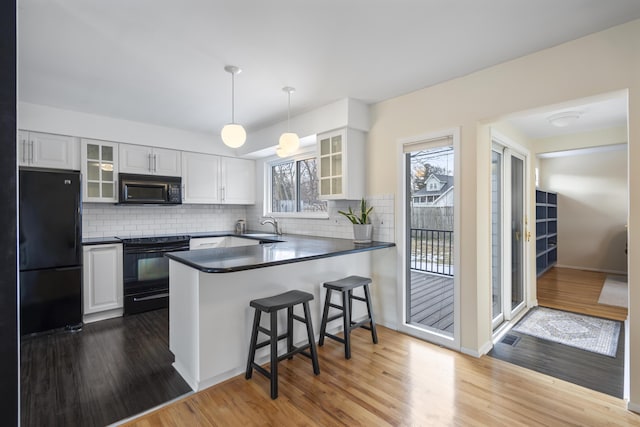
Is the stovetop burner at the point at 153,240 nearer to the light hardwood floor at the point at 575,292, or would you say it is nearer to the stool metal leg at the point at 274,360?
the stool metal leg at the point at 274,360

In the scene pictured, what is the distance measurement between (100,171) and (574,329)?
5579 millimetres

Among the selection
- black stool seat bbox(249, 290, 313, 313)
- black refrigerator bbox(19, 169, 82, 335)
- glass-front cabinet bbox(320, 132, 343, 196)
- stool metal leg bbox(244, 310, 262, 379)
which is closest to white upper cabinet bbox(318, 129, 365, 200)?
glass-front cabinet bbox(320, 132, 343, 196)

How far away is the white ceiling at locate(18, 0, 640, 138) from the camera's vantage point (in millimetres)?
1796

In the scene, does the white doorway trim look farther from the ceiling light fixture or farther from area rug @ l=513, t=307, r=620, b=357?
the ceiling light fixture

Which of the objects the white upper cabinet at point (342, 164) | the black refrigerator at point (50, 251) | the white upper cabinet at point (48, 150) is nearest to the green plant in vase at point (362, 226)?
the white upper cabinet at point (342, 164)

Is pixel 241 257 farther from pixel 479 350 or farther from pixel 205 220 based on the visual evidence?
pixel 205 220

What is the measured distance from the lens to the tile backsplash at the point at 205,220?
3.35 metres

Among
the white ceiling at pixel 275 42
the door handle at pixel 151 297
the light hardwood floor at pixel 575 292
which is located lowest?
the light hardwood floor at pixel 575 292

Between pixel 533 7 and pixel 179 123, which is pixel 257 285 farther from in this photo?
pixel 179 123

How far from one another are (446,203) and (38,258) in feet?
13.1

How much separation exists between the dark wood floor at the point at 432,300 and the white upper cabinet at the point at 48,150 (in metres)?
4.06

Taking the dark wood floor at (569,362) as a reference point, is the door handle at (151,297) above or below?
above

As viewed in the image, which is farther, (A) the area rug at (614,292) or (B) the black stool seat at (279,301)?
(A) the area rug at (614,292)

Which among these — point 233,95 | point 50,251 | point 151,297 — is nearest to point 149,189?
point 50,251
